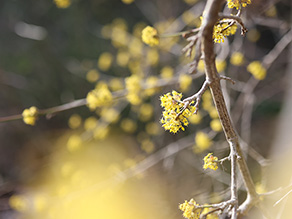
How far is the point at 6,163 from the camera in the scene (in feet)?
14.4

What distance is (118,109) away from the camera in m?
3.79

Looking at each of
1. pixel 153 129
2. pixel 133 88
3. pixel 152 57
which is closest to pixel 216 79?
pixel 133 88

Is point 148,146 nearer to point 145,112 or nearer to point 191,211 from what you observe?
point 145,112

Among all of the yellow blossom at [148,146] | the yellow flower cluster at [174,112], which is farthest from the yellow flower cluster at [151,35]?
the yellow blossom at [148,146]

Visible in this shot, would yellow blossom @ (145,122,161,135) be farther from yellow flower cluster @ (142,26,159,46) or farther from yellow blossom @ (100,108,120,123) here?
yellow flower cluster @ (142,26,159,46)

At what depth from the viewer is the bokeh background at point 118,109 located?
292 cm

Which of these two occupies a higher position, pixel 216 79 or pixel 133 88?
pixel 133 88

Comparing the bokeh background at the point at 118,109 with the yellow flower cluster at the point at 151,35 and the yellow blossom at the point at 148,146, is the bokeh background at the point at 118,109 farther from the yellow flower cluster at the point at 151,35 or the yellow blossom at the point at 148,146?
the yellow flower cluster at the point at 151,35

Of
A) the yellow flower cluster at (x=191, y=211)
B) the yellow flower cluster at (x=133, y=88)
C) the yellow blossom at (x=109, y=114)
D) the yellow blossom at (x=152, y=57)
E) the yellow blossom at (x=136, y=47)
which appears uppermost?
the yellow blossom at (x=136, y=47)

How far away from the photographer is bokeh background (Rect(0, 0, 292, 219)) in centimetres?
292

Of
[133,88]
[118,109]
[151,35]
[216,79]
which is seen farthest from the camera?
[118,109]

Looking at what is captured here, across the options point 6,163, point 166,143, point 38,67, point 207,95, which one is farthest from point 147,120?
point 6,163

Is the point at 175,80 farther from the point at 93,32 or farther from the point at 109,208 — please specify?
the point at 93,32

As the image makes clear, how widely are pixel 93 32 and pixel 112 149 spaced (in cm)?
178
